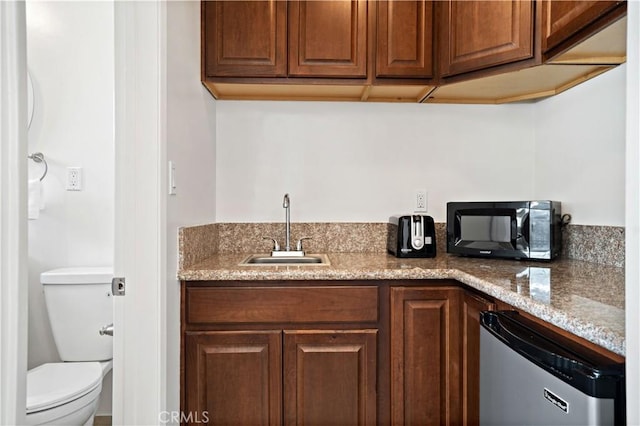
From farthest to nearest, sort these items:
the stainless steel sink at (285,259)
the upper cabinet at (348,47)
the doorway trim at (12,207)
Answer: the stainless steel sink at (285,259)
the upper cabinet at (348,47)
the doorway trim at (12,207)

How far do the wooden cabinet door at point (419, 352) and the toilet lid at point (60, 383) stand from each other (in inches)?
49.4

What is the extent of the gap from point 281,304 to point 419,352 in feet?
1.82

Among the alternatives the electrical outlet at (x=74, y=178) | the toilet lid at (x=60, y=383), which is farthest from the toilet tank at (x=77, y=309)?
the electrical outlet at (x=74, y=178)

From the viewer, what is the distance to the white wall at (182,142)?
1337 millimetres

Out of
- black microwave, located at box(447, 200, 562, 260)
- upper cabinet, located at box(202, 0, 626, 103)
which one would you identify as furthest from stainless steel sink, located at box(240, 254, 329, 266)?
upper cabinet, located at box(202, 0, 626, 103)

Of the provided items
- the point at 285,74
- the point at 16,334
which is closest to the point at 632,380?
the point at 16,334

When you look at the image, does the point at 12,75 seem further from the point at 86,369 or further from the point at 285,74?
the point at 86,369

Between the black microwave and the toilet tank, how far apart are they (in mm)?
1689

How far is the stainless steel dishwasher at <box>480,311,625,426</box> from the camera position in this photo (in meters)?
0.73

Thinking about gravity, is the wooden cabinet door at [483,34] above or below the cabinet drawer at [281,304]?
above

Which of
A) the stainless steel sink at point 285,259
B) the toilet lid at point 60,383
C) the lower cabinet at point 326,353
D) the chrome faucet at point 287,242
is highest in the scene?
the chrome faucet at point 287,242

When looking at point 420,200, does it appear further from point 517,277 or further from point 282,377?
point 282,377

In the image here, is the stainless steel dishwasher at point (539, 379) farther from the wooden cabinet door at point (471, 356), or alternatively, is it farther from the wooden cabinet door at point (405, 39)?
the wooden cabinet door at point (405, 39)

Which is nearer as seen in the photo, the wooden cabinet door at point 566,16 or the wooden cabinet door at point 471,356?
the wooden cabinet door at point 566,16
